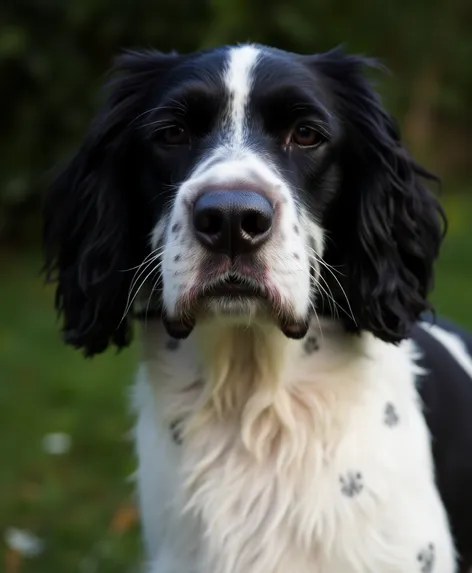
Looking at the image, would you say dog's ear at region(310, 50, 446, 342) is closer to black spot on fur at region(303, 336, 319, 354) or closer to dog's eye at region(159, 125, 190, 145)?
black spot on fur at region(303, 336, 319, 354)

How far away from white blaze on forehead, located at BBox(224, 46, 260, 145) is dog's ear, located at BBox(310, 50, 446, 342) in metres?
0.26

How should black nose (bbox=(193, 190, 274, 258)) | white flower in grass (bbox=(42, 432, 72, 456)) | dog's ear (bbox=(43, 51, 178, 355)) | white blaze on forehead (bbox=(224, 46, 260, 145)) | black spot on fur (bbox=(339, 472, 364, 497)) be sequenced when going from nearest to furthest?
black nose (bbox=(193, 190, 274, 258)) → white blaze on forehead (bbox=(224, 46, 260, 145)) → black spot on fur (bbox=(339, 472, 364, 497)) → dog's ear (bbox=(43, 51, 178, 355)) → white flower in grass (bbox=(42, 432, 72, 456))

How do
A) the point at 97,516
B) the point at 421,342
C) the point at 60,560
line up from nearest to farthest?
the point at 421,342
the point at 60,560
the point at 97,516

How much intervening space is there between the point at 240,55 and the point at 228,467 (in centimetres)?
108

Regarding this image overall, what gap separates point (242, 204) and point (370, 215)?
607mm

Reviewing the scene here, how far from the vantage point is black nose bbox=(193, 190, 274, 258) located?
82.4 inches

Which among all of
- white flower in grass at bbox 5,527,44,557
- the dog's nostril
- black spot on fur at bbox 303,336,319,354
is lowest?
white flower in grass at bbox 5,527,44,557

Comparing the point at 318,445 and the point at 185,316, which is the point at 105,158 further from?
the point at 318,445

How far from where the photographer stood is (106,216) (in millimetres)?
2660

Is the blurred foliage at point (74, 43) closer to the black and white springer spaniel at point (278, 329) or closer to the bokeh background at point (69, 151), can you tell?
the bokeh background at point (69, 151)

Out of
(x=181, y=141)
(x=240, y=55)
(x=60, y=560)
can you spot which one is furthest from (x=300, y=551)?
(x=60, y=560)

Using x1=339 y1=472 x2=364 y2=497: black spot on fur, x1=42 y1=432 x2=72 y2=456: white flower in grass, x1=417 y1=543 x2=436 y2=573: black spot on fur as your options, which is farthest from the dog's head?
x1=42 y1=432 x2=72 y2=456: white flower in grass

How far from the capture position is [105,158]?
269cm

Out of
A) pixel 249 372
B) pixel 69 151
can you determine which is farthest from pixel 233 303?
pixel 69 151
